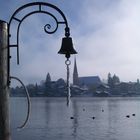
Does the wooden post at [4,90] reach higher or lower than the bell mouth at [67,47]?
lower

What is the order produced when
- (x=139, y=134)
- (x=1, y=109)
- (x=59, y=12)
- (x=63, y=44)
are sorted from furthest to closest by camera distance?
(x=139, y=134)
(x=63, y=44)
(x=59, y=12)
(x=1, y=109)

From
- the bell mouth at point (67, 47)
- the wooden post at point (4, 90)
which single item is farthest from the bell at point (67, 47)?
the wooden post at point (4, 90)

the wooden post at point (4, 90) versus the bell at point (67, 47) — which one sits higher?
the bell at point (67, 47)

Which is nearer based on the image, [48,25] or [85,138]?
[48,25]

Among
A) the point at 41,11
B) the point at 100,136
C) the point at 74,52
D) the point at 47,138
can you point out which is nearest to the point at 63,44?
the point at 74,52

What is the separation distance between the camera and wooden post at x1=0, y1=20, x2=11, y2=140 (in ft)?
20.5

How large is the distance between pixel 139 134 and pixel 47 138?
558 inches

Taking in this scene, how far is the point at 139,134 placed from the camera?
52094 mm

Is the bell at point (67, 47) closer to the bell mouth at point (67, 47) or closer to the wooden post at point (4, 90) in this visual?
the bell mouth at point (67, 47)

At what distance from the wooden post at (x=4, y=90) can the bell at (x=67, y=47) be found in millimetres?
1821

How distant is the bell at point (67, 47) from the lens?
7863 millimetres

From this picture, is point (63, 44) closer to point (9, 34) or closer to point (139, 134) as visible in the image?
point (9, 34)

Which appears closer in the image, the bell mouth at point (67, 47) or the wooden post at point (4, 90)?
the wooden post at point (4, 90)

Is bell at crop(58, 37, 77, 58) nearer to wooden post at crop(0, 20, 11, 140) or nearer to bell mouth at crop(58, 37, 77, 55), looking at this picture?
bell mouth at crop(58, 37, 77, 55)
